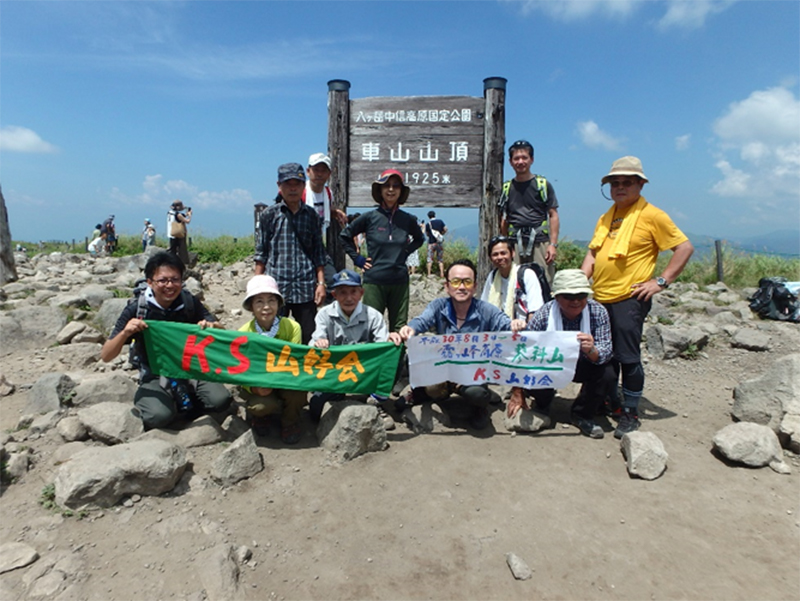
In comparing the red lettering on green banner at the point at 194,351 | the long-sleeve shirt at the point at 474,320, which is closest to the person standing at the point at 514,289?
the long-sleeve shirt at the point at 474,320

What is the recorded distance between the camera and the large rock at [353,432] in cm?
434

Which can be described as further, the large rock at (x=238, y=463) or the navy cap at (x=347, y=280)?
the navy cap at (x=347, y=280)

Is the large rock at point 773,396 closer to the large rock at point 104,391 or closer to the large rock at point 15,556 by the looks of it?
the large rock at point 15,556

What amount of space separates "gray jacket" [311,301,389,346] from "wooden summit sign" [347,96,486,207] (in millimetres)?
2308

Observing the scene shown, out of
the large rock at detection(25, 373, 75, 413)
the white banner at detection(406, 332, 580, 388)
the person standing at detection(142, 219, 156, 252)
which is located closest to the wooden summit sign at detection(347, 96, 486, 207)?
the white banner at detection(406, 332, 580, 388)

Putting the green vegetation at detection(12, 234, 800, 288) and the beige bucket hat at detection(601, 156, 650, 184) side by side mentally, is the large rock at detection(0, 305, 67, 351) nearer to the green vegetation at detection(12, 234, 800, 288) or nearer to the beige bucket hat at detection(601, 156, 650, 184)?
the beige bucket hat at detection(601, 156, 650, 184)

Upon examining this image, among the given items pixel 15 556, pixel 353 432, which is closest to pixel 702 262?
pixel 353 432

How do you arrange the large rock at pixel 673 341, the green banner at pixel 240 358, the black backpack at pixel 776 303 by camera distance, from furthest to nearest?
1. the black backpack at pixel 776 303
2. the large rock at pixel 673 341
3. the green banner at pixel 240 358

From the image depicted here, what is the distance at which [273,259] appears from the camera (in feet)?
17.1

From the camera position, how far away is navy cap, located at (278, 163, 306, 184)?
4.95m

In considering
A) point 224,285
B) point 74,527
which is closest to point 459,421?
point 74,527

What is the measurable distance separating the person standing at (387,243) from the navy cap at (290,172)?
808mm

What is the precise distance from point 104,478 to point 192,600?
1.23 m

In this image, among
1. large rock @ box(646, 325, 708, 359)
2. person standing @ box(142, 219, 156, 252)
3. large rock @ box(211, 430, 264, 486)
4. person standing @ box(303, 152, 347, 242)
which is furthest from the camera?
person standing @ box(142, 219, 156, 252)
